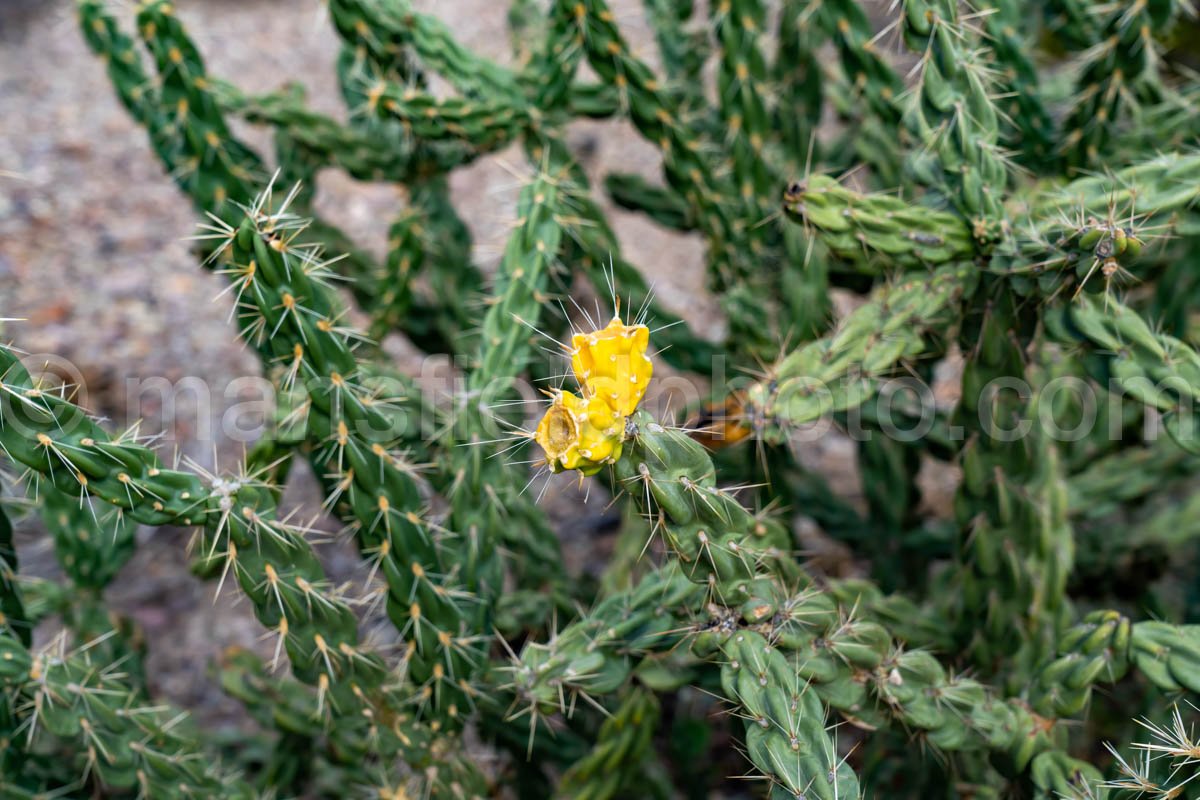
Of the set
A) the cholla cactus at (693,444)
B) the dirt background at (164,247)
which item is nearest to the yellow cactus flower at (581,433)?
the cholla cactus at (693,444)

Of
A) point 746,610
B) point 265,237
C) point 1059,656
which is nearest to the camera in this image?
point 746,610

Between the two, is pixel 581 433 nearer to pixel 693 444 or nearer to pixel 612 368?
pixel 612 368

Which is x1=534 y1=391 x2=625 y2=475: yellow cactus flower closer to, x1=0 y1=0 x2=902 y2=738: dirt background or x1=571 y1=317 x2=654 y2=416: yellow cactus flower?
x1=571 y1=317 x2=654 y2=416: yellow cactus flower

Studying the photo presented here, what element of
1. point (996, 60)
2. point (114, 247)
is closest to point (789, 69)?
point (996, 60)

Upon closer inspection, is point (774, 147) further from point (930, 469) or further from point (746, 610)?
point (746, 610)

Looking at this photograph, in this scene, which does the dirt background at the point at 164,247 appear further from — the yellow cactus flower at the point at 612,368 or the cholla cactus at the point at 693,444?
the yellow cactus flower at the point at 612,368

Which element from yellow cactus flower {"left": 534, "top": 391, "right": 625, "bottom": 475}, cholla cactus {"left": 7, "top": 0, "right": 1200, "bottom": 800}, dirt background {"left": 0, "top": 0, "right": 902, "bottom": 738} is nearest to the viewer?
yellow cactus flower {"left": 534, "top": 391, "right": 625, "bottom": 475}

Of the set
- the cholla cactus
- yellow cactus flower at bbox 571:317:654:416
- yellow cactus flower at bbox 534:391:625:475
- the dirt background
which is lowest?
the dirt background

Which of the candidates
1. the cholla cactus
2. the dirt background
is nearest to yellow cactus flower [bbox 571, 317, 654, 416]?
the cholla cactus
